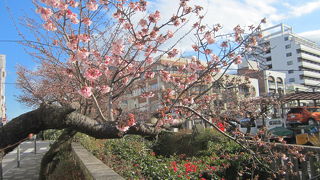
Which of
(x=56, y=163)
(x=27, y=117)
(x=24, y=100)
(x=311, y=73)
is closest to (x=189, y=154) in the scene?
(x=56, y=163)

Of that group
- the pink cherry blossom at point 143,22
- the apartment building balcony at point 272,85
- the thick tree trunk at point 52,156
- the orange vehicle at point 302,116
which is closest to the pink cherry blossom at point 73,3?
the pink cherry blossom at point 143,22

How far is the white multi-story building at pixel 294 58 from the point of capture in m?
71.6

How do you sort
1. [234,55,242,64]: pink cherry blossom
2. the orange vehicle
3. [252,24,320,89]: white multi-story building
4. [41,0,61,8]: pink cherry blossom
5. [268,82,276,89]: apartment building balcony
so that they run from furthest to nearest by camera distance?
1. [252,24,320,89]: white multi-story building
2. [268,82,276,89]: apartment building balcony
3. the orange vehicle
4. [234,55,242,64]: pink cherry blossom
5. [41,0,61,8]: pink cherry blossom

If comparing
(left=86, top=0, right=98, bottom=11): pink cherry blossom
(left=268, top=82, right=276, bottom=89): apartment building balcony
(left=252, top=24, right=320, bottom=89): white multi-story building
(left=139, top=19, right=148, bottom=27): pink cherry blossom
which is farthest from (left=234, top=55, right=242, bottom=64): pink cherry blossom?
(left=252, top=24, right=320, bottom=89): white multi-story building

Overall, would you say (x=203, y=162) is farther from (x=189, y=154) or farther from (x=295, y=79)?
(x=295, y=79)

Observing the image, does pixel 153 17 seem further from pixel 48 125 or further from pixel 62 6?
pixel 48 125

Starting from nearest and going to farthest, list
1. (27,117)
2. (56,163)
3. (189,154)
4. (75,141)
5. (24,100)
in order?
(27,117) → (56,163) → (75,141) → (189,154) → (24,100)

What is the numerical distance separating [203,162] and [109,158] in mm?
2464

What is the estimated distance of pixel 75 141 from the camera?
7.52 m

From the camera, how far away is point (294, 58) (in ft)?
236

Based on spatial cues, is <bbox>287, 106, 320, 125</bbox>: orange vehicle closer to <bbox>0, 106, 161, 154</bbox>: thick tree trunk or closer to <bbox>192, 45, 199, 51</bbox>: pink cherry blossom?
<bbox>192, 45, 199, 51</bbox>: pink cherry blossom

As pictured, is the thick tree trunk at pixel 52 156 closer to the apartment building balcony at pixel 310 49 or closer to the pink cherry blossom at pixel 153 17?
the pink cherry blossom at pixel 153 17

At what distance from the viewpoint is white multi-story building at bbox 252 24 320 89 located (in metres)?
71.6

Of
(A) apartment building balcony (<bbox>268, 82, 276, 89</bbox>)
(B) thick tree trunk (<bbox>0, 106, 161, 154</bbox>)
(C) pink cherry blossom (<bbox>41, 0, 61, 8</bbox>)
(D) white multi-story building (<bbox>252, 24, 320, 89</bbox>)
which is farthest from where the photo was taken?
(D) white multi-story building (<bbox>252, 24, 320, 89</bbox>)
